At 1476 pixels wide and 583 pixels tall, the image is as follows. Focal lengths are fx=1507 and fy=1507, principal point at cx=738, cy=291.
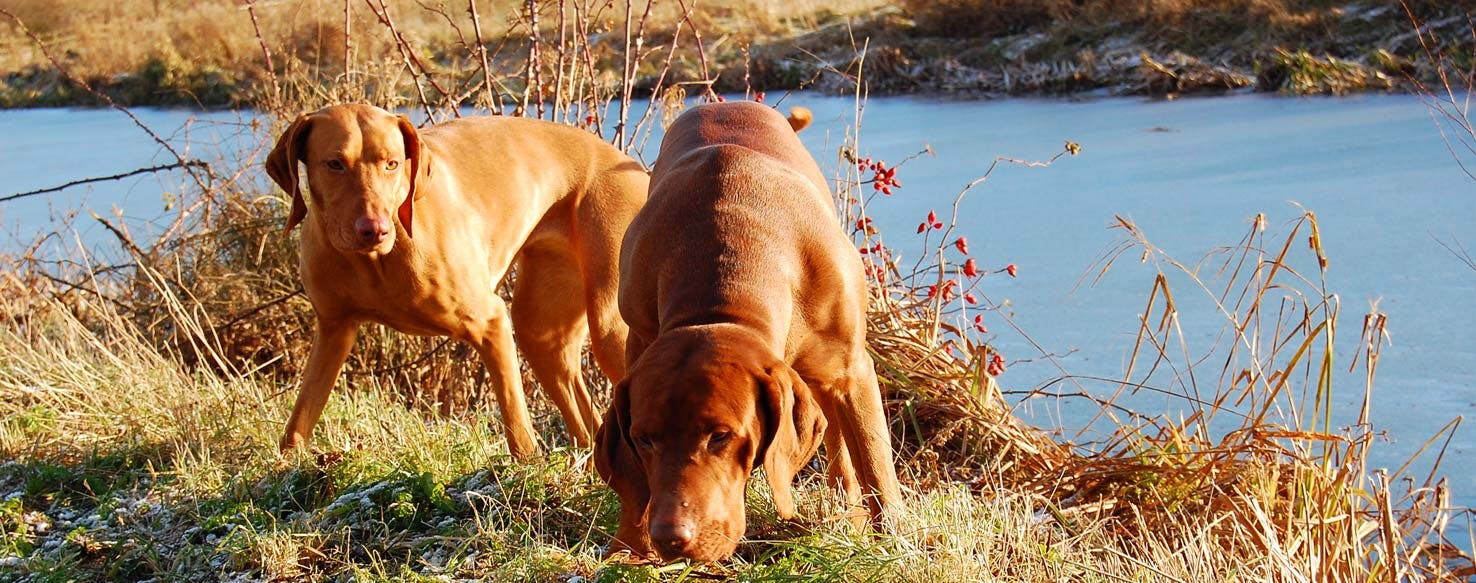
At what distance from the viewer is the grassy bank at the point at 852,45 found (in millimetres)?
8805

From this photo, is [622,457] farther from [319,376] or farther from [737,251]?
[319,376]

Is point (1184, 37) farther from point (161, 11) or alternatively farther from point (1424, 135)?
point (161, 11)

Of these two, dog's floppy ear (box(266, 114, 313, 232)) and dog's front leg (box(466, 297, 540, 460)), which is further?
dog's front leg (box(466, 297, 540, 460))

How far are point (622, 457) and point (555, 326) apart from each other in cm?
185

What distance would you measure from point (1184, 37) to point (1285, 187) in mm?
4017

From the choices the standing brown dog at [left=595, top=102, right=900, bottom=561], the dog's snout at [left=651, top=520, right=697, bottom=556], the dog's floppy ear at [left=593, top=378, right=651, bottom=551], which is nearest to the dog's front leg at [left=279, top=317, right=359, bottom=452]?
the standing brown dog at [left=595, top=102, right=900, bottom=561]

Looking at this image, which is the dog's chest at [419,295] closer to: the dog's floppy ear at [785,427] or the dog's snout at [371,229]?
the dog's snout at [371,229]

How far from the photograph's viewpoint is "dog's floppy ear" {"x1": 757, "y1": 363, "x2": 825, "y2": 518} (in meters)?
2.38

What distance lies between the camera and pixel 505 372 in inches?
152

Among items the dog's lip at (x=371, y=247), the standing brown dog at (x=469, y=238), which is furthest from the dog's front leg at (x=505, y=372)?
the dog's lip at (x=371, y=247)

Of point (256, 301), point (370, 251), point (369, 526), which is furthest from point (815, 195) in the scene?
point (256, 301)

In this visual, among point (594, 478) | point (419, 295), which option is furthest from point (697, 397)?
point (419, 295)

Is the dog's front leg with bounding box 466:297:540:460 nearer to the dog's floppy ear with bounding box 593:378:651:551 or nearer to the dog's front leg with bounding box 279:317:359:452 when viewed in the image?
the dog's front leg with bounding box 279:317:359:452

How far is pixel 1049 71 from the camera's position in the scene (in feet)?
34.1
